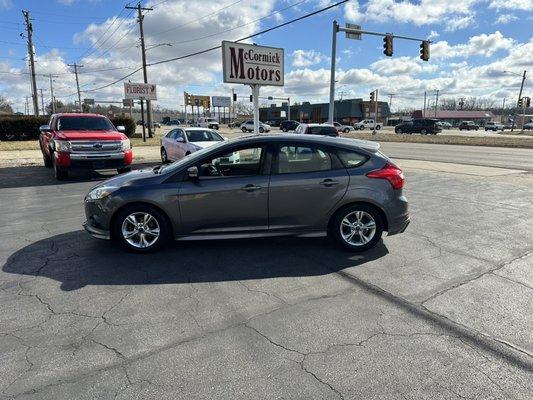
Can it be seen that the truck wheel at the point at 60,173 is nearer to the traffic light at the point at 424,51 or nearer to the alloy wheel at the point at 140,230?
the alloy wheel at the point at 140,230

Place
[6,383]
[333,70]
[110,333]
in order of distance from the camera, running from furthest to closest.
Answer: [333,70]
[110,333]
[6,383]

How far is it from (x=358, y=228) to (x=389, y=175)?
799mm

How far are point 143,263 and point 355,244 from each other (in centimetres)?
268

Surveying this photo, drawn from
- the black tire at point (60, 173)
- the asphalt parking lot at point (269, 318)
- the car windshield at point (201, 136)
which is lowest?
the asphalt parking lot at point (269, 318)

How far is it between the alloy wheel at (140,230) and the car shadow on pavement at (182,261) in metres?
0.17

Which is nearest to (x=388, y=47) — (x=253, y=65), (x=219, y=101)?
(x=253, y=65)

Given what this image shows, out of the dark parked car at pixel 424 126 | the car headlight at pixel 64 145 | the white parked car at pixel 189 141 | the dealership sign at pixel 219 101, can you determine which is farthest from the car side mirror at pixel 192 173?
the dealership sign at pixel 219 101

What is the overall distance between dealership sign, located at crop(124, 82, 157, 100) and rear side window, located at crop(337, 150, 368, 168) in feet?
92.0

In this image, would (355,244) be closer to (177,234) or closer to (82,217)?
(177,234)

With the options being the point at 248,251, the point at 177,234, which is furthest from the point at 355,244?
the point at 177,234

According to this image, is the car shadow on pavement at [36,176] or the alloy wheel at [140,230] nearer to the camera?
the alloy wheel at [140,230]

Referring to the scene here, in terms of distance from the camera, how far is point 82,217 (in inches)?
278

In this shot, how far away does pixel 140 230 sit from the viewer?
5027 mm

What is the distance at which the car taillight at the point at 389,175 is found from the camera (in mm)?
5117
